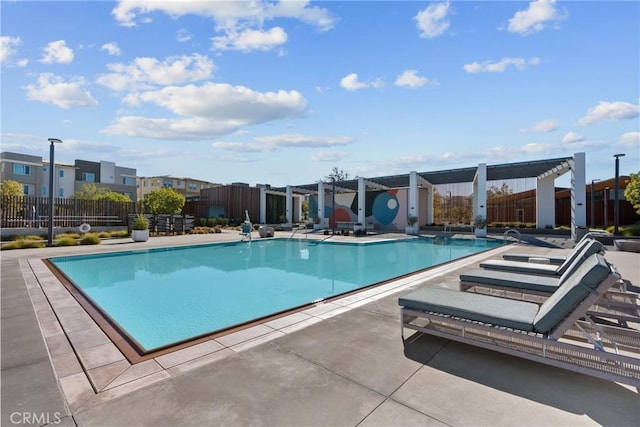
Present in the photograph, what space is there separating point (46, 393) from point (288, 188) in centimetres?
2534

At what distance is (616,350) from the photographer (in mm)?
2535

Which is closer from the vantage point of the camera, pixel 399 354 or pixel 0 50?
pixel 399 354

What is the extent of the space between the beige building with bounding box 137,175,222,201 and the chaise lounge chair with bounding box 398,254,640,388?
43344 millimetres

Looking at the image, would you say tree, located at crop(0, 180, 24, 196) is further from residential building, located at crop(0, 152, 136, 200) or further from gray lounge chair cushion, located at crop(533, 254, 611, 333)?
gray lounge chair cushion, located at crop(533, 254, 611, 333)

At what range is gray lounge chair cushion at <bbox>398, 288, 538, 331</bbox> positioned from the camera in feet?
8.89

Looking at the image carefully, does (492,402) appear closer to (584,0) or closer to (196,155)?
(584,0)

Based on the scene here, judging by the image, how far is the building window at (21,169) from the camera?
3006 centimetres

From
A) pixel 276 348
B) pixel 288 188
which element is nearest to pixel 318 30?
pixel 276 348

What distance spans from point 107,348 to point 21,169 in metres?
39.2

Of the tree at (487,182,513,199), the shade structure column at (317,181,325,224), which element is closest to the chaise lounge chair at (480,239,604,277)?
the shade structure column at (317,181,325,224)

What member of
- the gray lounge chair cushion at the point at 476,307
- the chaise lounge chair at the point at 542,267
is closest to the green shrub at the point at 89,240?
the gray lounge chair cushion at the point at 476,307

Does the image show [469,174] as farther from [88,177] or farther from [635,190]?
[88,177]

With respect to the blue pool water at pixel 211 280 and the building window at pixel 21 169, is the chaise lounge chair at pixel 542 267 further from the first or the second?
the building window at pixel 21 169

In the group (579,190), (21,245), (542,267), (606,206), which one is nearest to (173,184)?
(21,245)
